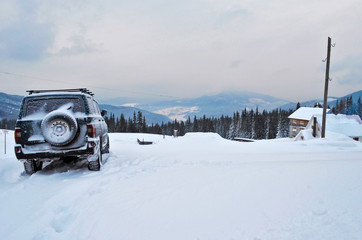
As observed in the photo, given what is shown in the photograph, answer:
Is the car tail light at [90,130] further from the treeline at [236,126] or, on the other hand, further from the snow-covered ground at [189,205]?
the treeline at [236,126]

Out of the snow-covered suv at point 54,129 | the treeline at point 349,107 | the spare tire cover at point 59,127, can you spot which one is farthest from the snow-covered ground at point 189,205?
the treeline at point 349,107

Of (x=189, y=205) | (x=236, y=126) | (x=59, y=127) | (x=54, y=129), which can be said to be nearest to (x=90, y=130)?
(x=59, y=127)

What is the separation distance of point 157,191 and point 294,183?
267 centimetres

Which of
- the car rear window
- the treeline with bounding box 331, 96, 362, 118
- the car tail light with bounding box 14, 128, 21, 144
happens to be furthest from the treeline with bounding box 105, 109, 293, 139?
the car tail light with bounding box 14, 128, 21, 144

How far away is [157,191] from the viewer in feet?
11.9

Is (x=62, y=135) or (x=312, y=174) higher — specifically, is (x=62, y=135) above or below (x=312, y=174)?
above

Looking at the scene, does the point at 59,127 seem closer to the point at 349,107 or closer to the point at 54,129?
the point at 54,129

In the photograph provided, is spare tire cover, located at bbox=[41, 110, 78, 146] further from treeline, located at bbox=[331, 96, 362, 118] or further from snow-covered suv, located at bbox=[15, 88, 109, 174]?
treeline, located at bbox=[331, 96, 362, 118]

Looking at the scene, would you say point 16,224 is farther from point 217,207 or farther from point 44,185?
point 217,207

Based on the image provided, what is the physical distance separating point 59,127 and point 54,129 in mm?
135

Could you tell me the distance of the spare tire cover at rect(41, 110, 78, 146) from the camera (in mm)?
4809

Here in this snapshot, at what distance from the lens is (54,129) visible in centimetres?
489

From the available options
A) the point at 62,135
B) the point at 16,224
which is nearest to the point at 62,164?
the point at 62,135

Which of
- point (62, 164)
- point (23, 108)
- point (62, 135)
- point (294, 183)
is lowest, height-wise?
point (62, 164)
